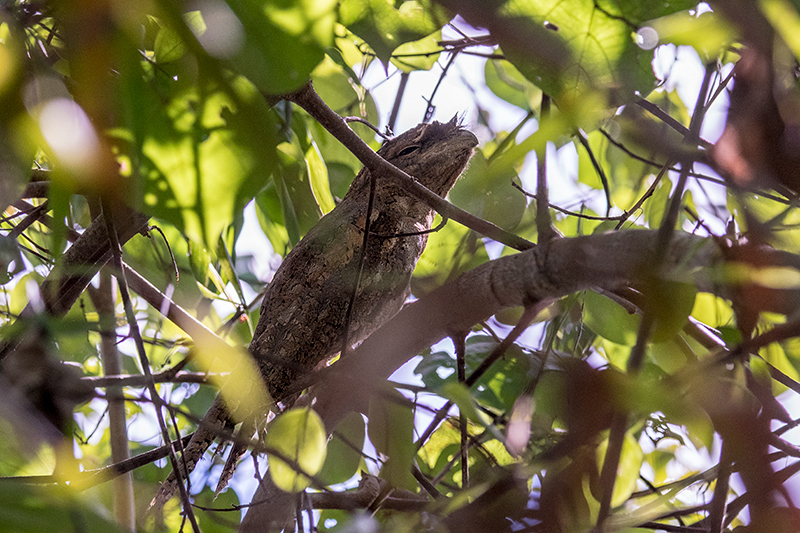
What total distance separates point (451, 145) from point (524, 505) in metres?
0.97

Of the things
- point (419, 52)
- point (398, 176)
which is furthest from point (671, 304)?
point (419, 52)

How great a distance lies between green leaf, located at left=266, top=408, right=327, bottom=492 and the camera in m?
0.51

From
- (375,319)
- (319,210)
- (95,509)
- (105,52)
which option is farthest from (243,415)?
(105,52)

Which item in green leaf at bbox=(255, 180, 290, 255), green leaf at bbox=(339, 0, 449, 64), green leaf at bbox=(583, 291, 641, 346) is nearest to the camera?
green leaf at bbox=(339, 0, 449, 64)

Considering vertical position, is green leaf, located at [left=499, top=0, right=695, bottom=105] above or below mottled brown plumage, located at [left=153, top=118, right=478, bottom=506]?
below

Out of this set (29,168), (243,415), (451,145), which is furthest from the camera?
(451,145)

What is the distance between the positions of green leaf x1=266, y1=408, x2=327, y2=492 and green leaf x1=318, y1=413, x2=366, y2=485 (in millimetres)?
568

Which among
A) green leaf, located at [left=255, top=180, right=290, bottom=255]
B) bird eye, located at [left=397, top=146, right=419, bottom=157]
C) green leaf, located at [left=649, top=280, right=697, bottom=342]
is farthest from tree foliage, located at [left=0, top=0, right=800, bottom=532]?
bird eye, located at [left=397, top=146, right=419, bottom=157]

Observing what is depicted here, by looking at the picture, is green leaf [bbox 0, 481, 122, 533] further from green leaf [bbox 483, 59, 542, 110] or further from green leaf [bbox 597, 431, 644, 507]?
green leaf [bbox 483, 59, 542, 110]

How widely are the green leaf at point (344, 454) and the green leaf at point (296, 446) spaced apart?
1.86 feet

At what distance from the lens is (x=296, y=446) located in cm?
51

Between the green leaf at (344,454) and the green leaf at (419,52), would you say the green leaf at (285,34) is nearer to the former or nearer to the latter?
the green leaf at (419,52)

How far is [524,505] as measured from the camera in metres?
0.47

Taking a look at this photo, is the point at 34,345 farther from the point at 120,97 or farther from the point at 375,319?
the point at 375,319
